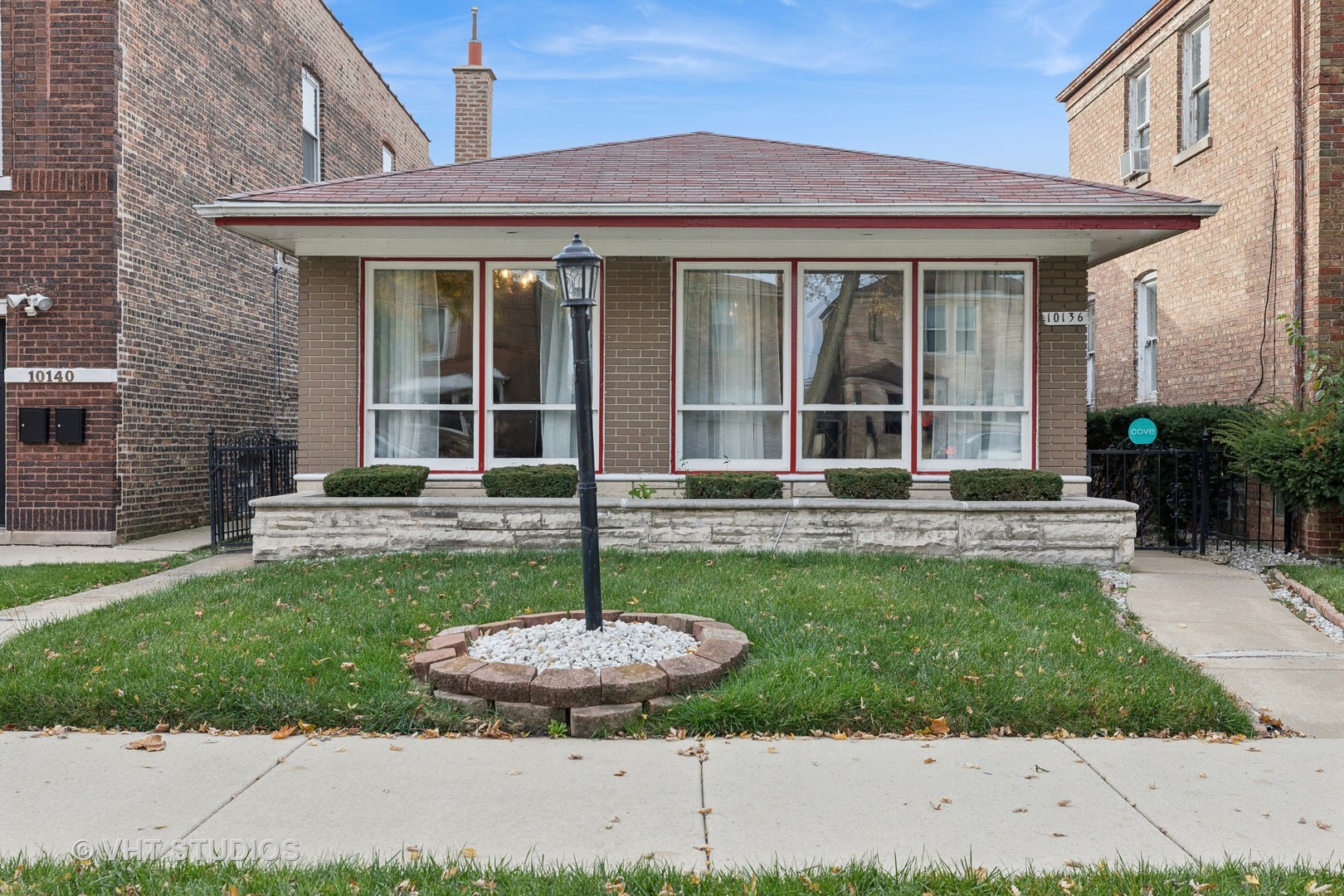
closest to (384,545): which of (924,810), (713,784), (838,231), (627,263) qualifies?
(627,263)

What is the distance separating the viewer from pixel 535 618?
5738 millimetres

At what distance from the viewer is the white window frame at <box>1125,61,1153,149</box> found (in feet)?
47.7

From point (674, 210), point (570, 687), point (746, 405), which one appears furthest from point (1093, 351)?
point (570, 687)

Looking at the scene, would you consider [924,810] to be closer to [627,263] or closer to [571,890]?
[571,890]

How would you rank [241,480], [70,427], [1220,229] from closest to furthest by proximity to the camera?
[70,427]
[1220,229]
[241,480]

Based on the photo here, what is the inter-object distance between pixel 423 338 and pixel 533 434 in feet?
5.13

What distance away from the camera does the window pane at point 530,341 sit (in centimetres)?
1016

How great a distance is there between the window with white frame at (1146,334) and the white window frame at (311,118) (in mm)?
13815

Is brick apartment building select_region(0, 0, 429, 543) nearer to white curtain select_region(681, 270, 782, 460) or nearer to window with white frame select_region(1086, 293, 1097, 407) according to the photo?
white curtain select_region(681, 270, 782, 460)

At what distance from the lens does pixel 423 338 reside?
33.5 ft

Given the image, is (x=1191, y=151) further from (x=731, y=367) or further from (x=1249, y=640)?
(x=1249, y=640)

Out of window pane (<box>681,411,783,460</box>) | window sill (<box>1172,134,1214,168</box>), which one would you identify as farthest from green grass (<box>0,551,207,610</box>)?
window sill (<box>1172,134,1214,168</box>)

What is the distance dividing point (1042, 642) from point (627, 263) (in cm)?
596

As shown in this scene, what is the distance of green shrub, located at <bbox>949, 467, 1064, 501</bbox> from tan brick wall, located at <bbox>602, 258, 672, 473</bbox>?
10.1 feet
